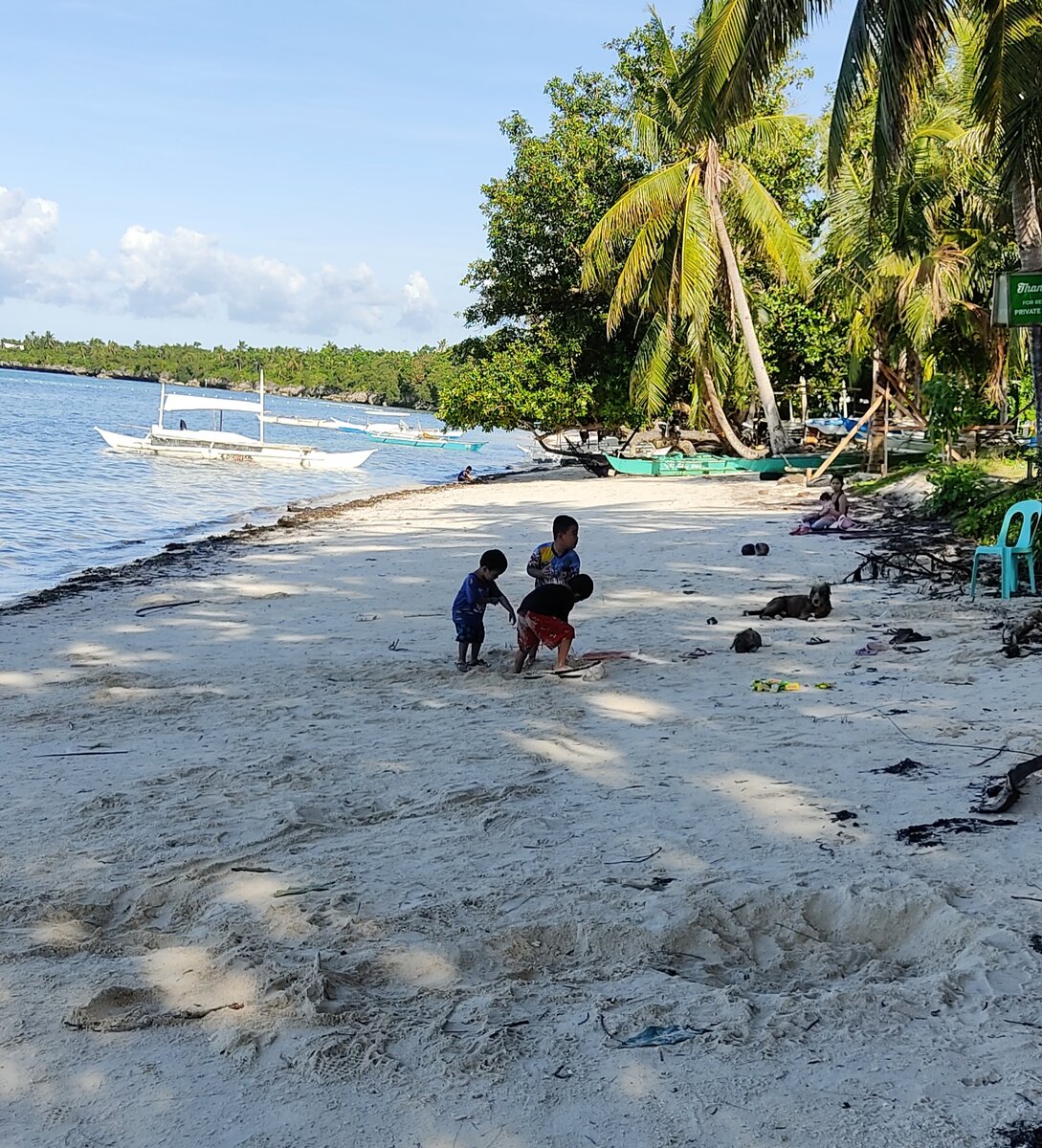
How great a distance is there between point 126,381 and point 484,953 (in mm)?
180574

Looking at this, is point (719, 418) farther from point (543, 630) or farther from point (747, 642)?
point (543, 630)

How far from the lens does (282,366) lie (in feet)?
477

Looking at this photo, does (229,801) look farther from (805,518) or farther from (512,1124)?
(805,518)

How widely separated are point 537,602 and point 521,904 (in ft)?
11.6

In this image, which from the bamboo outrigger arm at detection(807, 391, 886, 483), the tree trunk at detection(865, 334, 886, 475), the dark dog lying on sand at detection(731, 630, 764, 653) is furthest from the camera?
the tree trunk at detection(865, 334, 886, 475)

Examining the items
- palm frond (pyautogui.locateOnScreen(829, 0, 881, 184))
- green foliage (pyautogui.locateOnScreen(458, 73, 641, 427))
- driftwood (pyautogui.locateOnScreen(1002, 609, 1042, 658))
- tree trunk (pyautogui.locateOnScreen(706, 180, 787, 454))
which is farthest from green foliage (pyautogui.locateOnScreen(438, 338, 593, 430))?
driftwood (pyautogui.locateOnScreen(1002, 609, 1042, 658))

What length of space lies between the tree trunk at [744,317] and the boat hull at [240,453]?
1544 centimetres

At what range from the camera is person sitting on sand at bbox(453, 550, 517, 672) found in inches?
291

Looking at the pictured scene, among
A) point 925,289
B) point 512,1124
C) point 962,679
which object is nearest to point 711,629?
point 962,679

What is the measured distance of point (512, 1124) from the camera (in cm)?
248

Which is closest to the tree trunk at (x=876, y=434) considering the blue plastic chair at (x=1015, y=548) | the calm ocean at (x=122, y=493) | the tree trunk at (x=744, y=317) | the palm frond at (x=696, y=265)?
the tree trunk at (x=744, y=317)

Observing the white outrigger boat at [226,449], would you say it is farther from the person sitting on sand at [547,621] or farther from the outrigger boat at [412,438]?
the person sitting on sand at [547,621]

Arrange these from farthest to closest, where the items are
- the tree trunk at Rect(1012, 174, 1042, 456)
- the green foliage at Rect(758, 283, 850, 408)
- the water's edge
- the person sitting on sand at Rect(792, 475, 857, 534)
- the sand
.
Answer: the green foliage at Rect(758, 283, 850, 408), the person sitting on sand at Rect(792, 475, 857, 534), the tree trunk at Rect(1012, 174, 1042, 456), the water's edge, the sand

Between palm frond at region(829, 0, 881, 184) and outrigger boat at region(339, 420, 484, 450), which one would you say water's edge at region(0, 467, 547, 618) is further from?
outrigger boat at region(339, 420, 484, 450)
